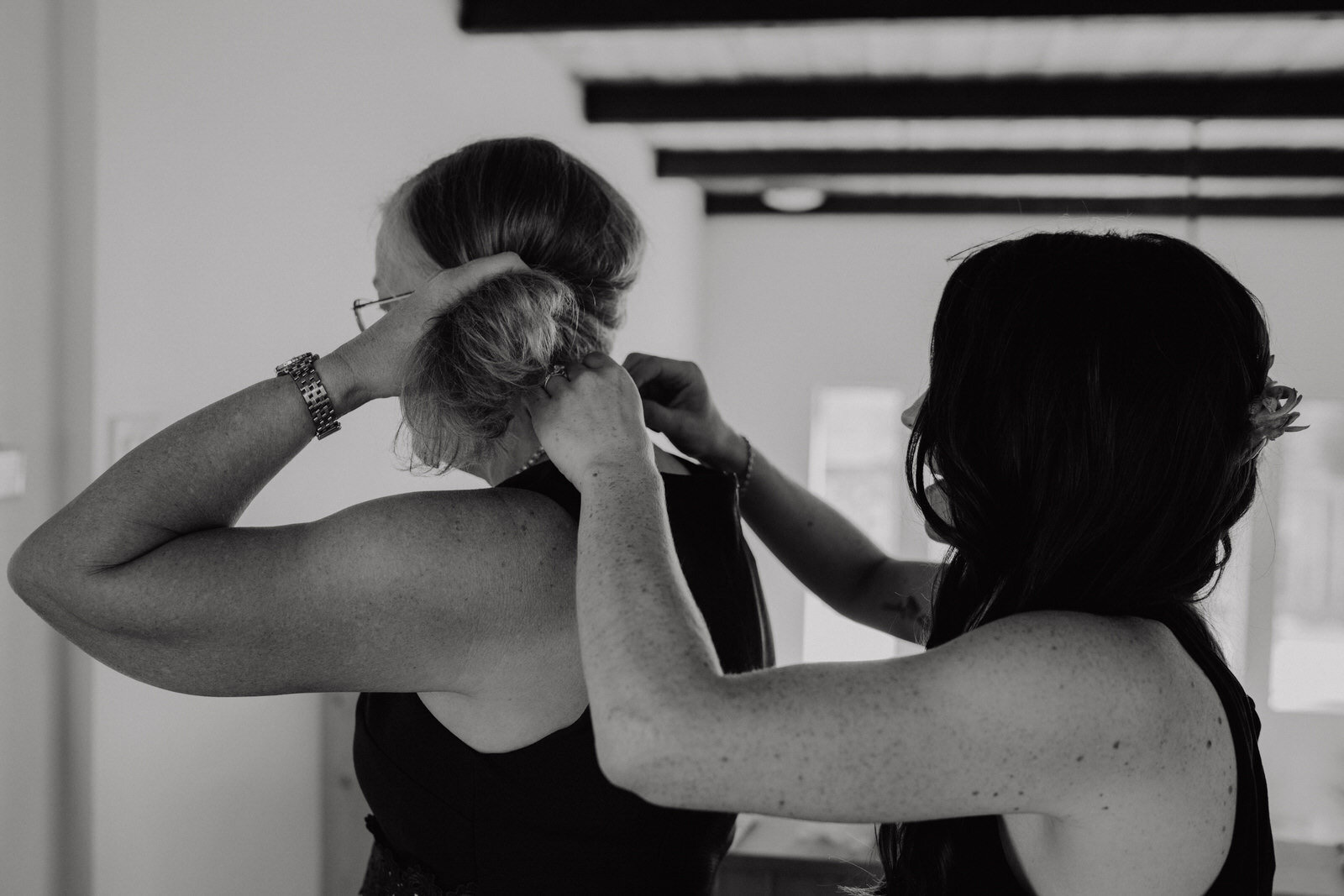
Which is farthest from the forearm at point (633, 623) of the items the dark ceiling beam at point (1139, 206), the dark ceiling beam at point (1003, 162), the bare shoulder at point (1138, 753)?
the dark ceiling beam at point (1139, 206)

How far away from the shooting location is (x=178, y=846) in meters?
1.94

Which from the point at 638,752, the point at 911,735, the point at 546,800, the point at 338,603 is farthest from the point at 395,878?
the point at 911,735

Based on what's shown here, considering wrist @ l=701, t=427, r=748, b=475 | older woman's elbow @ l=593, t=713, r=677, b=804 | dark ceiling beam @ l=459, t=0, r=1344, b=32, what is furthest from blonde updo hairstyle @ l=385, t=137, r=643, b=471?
dark ceiling beam @ l=459, t=0, r=1344, b=32

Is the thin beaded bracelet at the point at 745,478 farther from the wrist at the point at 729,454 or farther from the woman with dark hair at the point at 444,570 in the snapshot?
the woman with dark hair at the point at 444,570

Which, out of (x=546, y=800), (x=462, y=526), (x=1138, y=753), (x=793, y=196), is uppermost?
(x=793, y=196)

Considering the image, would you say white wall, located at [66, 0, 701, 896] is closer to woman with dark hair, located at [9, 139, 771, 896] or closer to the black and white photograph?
the black and white photograph

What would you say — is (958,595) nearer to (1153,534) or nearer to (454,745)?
(1153,534)

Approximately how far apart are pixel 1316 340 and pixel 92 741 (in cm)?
717

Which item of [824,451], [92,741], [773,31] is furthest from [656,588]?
[824,451]

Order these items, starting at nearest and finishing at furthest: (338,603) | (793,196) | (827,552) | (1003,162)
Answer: (338,603) → (827,552) → (1003,162) → (793,196)

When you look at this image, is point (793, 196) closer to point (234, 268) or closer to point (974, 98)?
point (974, 98)

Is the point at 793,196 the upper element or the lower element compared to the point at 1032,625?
upper

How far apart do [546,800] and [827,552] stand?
63 centimetres

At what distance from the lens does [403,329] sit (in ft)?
3.14
